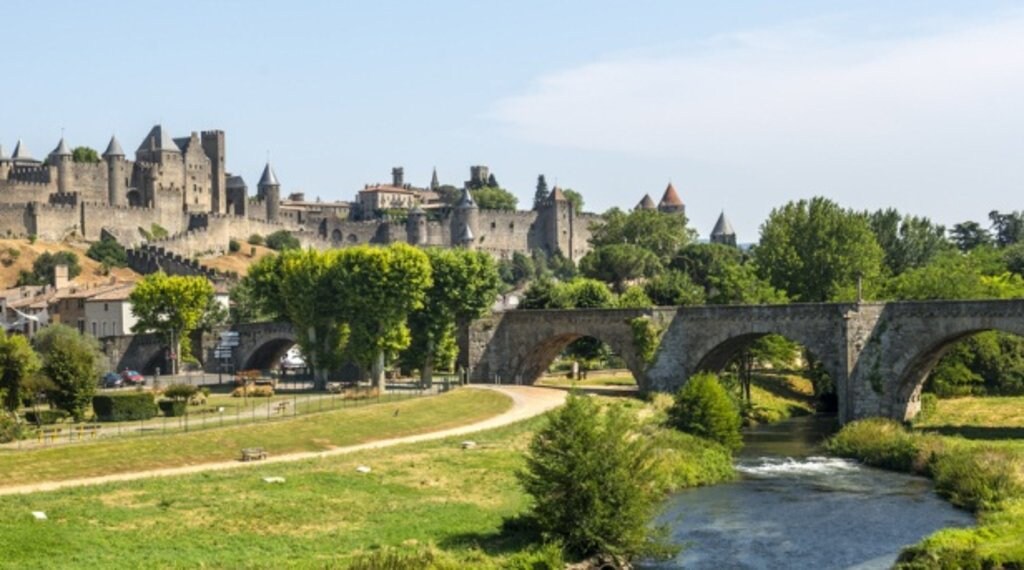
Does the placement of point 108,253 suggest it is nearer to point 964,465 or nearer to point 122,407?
point 122,407

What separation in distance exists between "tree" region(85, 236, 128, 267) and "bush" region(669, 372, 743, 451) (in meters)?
82.5

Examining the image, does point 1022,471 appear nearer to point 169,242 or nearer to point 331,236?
point 169,242

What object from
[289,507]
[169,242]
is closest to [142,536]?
[289,507]

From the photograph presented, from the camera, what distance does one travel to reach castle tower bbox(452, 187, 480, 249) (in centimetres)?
16688

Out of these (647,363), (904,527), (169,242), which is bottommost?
(904,527)

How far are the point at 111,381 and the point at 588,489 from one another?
52.2 metres

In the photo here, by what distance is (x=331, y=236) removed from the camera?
16538 cm

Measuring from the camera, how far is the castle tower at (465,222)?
167 m

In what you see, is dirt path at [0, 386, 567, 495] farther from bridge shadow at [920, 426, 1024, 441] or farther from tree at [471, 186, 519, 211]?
tree at [471, 186, 519, 211]

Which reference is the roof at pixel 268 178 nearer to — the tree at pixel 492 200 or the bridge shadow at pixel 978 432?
the tree at pixel 492 200

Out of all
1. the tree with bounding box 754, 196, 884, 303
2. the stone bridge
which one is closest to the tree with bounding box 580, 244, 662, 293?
the tree with bounding box 754, 196, 884, 303

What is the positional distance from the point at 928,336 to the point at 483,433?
19.9 m

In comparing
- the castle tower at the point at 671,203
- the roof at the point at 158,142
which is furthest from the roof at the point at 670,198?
the roof at the point at 158,142

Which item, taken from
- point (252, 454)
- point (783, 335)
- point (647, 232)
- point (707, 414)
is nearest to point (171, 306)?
point (783, 335)
